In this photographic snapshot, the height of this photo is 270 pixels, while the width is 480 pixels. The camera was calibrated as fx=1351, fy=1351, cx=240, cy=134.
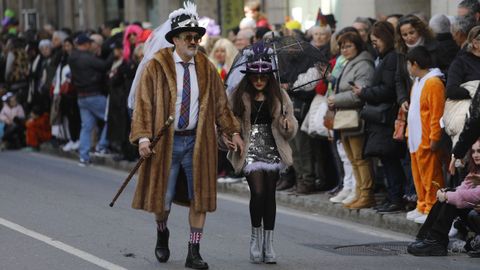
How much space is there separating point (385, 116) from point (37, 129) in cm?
1066

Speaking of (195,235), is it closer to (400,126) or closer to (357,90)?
(400,126)

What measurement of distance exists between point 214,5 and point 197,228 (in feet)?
56.3

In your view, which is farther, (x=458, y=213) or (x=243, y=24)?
(x=243, y=24)

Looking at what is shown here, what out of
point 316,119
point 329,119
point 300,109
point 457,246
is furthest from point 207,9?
point 457,246

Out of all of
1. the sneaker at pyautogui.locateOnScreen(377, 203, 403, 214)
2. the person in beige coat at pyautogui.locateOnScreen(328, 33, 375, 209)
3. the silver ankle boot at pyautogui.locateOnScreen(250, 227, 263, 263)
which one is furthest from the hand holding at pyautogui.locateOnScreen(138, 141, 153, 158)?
the person in beige coat at pyautogui.locateOnScreen(328, 33, 375, 209)

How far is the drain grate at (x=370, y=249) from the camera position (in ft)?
38.0

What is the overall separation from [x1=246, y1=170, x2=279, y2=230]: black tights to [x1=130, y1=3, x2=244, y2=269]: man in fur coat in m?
0.40

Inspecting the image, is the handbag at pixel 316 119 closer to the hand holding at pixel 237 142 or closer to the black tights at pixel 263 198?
the black tights at pixel 263 198

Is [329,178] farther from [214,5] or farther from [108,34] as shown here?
[214,5]

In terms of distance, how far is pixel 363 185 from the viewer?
14.3 metres

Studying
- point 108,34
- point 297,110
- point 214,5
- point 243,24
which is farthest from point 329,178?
point 214,5

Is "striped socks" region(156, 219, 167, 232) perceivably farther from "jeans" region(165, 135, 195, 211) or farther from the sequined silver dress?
the sequined silver dress

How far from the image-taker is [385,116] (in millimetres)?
13805

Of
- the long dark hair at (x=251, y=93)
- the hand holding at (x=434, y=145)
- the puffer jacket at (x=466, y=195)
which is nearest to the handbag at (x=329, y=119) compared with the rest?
the hand holding at (x=434, y=145)
